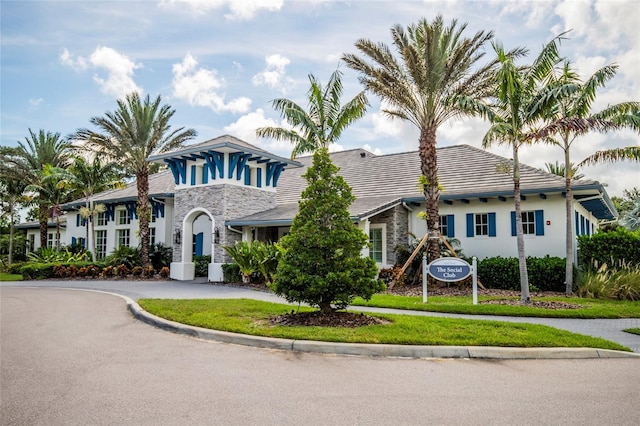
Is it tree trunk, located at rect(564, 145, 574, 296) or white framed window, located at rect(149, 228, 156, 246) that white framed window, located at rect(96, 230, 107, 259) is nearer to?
white framed window, located at rect(149, 228, 156, 246)

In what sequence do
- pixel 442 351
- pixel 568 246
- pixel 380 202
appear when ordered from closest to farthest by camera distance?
pixel 442 351 → pixel 568 246 → pixel 380 202

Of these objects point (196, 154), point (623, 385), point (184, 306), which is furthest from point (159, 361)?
point (196, 154)

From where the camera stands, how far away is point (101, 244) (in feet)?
103

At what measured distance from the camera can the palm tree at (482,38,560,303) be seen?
13.5 metres

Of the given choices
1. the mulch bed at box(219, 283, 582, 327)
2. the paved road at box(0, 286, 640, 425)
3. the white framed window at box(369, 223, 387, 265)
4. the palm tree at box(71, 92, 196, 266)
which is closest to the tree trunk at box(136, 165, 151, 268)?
the palm tree at box(71, 92, 196, 266)

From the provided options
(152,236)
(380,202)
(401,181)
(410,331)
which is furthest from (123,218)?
(410,331)

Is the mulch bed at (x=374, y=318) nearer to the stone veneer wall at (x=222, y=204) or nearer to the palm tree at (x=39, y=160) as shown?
the stone veneer wall at (x=222, y=204)

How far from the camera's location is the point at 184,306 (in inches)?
481

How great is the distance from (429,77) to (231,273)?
11274 millimetres

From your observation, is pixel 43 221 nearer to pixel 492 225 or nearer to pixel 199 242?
pixel 199 242

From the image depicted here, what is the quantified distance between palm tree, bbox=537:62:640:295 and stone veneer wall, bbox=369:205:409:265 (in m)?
7.10

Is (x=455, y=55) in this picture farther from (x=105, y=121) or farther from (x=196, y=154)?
(x=105, y=121)

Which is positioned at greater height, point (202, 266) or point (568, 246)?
point (568, 246)

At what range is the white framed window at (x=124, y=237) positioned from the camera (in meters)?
29.9
